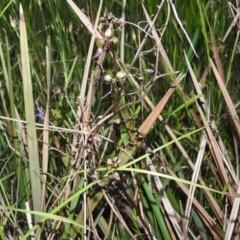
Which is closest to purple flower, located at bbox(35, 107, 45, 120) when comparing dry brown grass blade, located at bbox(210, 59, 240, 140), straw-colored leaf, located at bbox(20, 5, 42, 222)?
straw-colored leaf, located at bbox(20, 5, 42, 222)

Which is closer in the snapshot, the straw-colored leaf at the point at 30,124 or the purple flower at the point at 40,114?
the straw-colored leaf at the point at 30,124

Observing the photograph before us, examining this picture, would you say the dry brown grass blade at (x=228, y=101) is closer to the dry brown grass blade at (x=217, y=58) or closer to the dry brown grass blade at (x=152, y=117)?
the dry brown grass blade at (x=217, y=58)

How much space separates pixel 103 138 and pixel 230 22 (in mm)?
416

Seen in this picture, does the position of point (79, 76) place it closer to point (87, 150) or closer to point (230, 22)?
point (87, 150)

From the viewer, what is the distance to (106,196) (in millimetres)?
1149

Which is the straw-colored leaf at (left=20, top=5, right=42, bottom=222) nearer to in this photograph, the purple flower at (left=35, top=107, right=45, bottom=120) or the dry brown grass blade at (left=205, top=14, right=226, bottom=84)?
the purple flower at (left=35, top=107, right=45, bottom=120)

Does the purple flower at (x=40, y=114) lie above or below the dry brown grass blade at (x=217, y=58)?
below

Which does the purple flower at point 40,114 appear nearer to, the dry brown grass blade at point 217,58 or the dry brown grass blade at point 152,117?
the dry brown grass blade at point 152,117

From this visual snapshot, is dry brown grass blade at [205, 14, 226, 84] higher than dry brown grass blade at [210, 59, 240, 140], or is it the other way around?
dry brown grass blade at [205, 14, 226, 84]

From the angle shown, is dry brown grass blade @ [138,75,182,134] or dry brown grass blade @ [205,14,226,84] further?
dry brown grass blade @ [205,14,226,84]

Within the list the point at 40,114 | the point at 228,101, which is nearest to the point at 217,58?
the point at 228,101

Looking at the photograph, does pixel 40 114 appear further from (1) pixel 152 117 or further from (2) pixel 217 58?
(2) pixel 217 58

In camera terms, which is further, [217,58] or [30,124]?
[217,58]

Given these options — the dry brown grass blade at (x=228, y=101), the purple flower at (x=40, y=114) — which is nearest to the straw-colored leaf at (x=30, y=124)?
the purple flower at (x=40, y=114)
